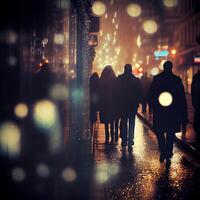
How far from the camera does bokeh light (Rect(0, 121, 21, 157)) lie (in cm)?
261

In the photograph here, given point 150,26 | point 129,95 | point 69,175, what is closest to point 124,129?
point 129,95

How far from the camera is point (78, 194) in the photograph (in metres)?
6.16

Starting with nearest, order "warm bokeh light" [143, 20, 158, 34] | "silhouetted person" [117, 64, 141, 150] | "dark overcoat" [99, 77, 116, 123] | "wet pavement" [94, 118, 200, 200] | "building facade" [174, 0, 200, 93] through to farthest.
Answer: "wet pavement" [94, 118, 200, 200] → "silhouetted person" [117, 64, 141, 150] → "dark overcoat" [99, 77, 116, 123] → "building facade" [174, 0, 200, 93] → "warm bokeh light" [143, 20, 158, 34]

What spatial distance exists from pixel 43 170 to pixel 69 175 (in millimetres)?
3487

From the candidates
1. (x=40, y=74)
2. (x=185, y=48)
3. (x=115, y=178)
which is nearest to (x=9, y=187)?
(x=40, y=74)

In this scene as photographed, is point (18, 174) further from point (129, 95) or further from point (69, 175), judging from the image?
point (129, 95)

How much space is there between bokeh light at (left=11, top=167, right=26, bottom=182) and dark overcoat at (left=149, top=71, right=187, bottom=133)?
606 centimetres

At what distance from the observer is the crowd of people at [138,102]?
8.89m

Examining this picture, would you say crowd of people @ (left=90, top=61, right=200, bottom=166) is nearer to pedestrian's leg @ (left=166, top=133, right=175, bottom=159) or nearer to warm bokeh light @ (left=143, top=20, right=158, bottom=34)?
pedestrian's leg @ (left=166, top=133, right=175, bottom=159)

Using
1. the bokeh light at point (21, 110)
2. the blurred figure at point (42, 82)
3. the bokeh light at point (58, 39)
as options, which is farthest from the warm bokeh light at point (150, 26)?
the bokeh light at point (21, 110)

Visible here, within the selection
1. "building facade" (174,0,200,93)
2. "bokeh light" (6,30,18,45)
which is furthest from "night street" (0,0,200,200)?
"building facade" (174,0,200,93)

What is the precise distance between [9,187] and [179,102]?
651 cm

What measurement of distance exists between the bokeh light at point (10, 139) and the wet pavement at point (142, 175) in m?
3.36

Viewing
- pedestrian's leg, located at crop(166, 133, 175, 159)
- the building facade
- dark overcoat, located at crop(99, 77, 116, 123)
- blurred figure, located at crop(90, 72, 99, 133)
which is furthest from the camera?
the building facade
